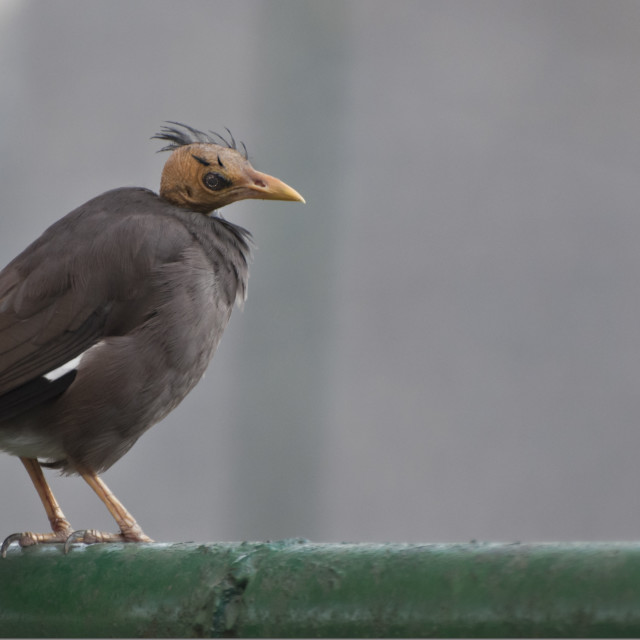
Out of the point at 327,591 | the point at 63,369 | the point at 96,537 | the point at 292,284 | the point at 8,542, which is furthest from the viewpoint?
the point at 292,284

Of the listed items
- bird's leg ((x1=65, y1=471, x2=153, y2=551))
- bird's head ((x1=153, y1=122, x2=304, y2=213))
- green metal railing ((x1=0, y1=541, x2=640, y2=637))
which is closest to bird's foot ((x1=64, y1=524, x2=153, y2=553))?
bird's leg ((x1=65, y1=471, x2=153, y2=551))

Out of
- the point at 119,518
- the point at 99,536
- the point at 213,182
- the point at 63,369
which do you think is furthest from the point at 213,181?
the point at 99,536

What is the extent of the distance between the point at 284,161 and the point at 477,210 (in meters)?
2.29

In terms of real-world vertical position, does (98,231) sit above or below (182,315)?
above

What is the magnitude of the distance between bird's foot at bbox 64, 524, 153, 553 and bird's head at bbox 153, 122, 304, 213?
3.27 feet

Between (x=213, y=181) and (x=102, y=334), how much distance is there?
657 mm

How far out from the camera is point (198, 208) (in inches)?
141

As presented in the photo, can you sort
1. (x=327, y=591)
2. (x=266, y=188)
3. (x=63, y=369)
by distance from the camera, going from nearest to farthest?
1. (x=327, y=591)
2. (x=63, y=369)
3. (x=266, y=188)

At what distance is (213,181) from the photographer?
11.6 ft

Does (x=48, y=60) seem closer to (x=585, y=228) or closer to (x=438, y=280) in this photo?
(x=438, y=280)

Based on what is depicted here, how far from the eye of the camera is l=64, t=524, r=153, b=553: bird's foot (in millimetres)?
2662

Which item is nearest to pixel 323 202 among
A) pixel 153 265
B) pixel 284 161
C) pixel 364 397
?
pixel 284 161

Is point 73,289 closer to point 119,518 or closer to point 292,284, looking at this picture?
point 119,518

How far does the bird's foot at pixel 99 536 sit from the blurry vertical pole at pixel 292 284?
4.54 feet
